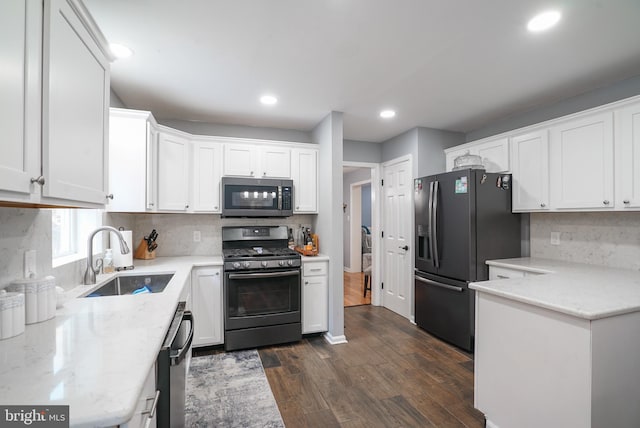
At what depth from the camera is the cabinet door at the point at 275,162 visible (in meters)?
3.43

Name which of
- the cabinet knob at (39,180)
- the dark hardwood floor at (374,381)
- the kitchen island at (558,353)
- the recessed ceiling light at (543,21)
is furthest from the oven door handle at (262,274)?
the recessed ceiling light at (543,21)

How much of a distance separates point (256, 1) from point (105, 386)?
1.82 meters

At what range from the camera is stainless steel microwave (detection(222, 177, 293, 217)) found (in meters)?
3.23

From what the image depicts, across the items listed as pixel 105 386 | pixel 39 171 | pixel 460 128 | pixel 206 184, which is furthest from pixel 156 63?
pixel 460 128

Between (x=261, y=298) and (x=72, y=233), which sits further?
(x=261, y=298)

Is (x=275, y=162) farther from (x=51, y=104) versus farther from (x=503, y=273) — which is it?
(x=503, y=273)

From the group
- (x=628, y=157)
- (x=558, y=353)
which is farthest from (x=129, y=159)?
(x=628, y=157)

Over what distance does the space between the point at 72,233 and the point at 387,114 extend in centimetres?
310

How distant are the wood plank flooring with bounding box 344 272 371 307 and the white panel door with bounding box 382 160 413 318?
462 millimetres

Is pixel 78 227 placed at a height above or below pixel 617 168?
below

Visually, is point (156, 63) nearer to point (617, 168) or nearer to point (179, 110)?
point (179, 110)

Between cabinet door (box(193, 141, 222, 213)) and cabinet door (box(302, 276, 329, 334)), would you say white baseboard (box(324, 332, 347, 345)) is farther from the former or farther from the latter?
cabinet door (box(193, 141, 222, 213))

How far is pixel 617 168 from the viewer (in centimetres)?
231

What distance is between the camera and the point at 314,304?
3.26m
